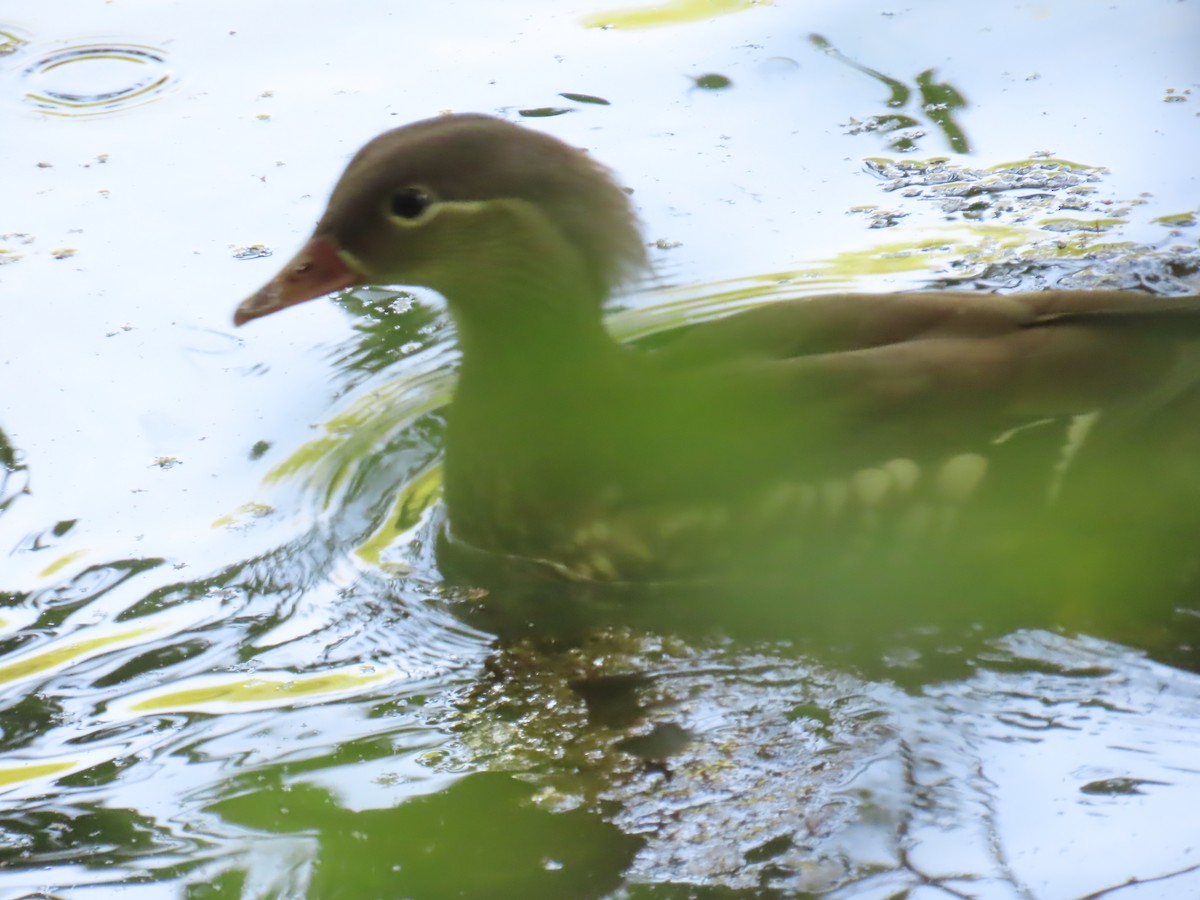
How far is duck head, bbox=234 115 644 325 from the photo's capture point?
3598mm

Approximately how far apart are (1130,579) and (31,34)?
4741mm

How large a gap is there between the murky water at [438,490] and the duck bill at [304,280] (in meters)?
0.53

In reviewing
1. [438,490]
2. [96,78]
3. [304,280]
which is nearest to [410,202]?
[304,280]

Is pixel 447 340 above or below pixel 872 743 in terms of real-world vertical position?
above

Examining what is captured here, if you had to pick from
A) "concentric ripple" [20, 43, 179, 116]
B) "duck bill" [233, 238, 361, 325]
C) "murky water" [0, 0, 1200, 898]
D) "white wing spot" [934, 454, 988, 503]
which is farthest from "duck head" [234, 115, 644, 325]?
"concentric ripple" [20, 43, 179, 116]

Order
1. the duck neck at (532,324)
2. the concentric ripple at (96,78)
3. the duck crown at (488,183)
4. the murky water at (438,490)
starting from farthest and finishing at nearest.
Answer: the concentric ripple at (96,78) → the duck neck at (532,324) → the duck crown at (488,183) → the murky water at (438,490)

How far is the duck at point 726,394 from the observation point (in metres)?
3.47

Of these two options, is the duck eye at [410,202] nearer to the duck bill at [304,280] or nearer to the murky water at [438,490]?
the duck bill at [304,280]

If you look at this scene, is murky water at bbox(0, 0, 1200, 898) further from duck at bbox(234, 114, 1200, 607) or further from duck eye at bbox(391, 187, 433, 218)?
duck eye at bbox(391, 187, 433, 218)

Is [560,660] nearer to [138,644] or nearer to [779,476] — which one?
[779,476]

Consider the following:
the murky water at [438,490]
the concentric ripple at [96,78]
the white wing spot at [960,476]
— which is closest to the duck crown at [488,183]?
the murky water at [438,490]

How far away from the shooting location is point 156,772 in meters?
3.16

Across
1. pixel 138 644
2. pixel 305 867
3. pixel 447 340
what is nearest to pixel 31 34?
pixel 447 340

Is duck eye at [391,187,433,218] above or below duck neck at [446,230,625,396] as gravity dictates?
A: above
